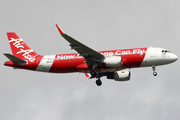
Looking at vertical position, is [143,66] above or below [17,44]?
below

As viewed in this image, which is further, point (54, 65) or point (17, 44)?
point (17, 44)

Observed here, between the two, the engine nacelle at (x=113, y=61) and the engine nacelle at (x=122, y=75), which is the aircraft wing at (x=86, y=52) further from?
the engine nacelle at (x=122, y=75)

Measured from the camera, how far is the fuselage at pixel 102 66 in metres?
53.0

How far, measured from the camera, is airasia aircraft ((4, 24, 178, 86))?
171ft

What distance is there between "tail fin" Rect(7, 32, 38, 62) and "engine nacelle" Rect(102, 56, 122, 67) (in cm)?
1233

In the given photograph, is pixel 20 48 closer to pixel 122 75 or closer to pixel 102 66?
pixel 102 66

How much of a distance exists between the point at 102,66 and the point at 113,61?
93.5 inches

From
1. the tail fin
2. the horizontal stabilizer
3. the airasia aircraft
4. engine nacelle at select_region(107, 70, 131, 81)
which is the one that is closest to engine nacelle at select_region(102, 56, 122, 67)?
the airasia aircraft

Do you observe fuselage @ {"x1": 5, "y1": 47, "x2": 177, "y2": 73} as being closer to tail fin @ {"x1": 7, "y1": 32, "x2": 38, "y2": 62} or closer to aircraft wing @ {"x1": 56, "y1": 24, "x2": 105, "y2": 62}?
aircraft wing @ {"x1": 56, "y1": 24, "x2": 105, "y2": 62}

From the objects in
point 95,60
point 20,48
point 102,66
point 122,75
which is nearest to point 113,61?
point 102,66

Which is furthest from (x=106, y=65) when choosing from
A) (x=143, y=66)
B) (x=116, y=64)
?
(x=143, y=66)

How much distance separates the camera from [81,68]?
176 feet

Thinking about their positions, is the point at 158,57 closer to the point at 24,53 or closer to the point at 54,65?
the point at 54,65

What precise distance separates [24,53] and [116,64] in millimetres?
16409
